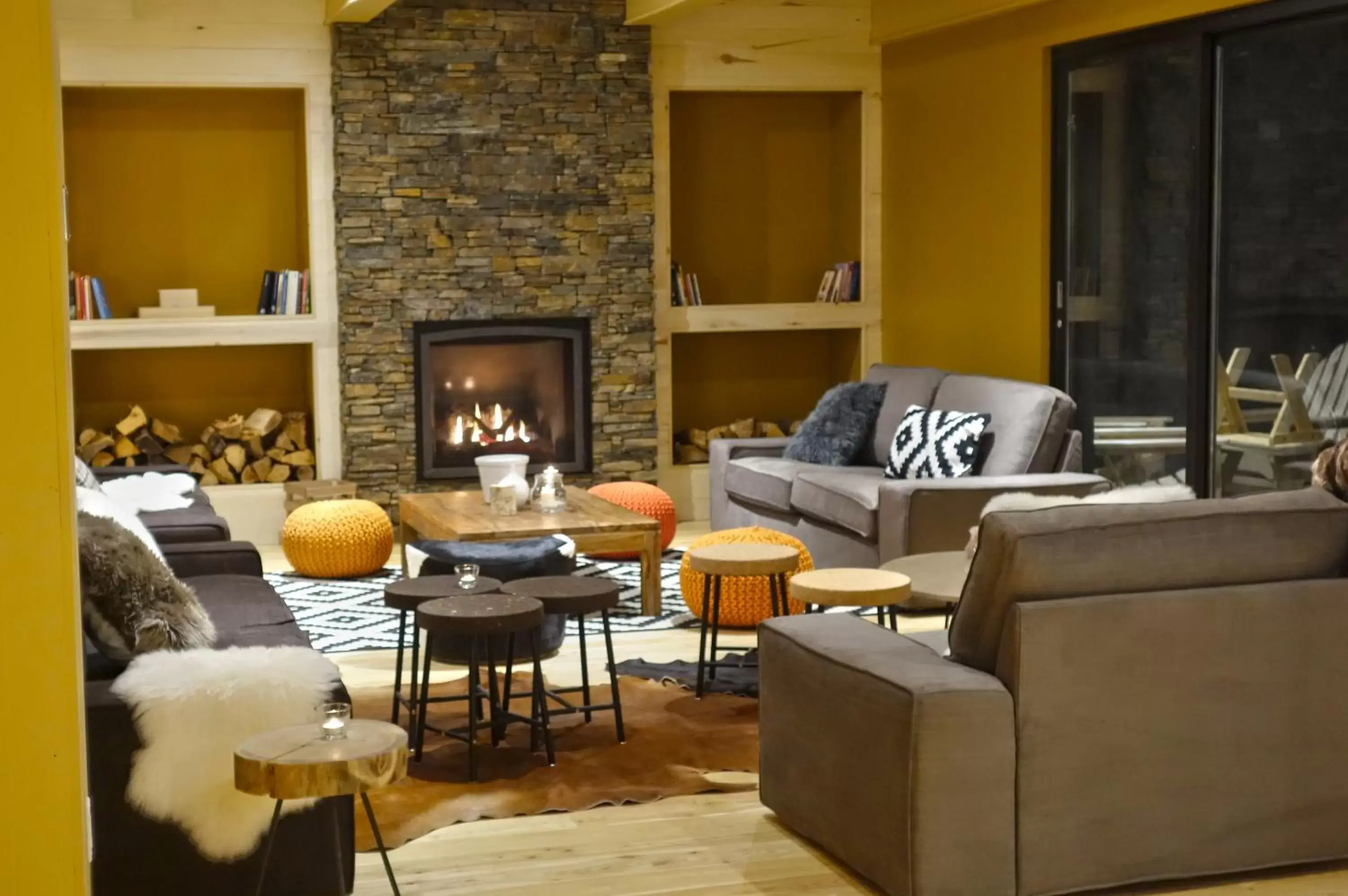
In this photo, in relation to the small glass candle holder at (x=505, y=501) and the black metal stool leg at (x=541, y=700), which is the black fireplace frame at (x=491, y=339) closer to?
the small glass candle holder at (x=505, y=501)

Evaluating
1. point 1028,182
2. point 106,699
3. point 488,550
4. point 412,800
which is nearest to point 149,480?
point 488,550

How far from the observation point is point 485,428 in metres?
8.99

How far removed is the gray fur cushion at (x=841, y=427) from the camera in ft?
26.4

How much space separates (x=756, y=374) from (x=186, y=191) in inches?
128

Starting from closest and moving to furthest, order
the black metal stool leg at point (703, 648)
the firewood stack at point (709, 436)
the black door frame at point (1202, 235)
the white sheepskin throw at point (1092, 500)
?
the white sheepskin throw at point (1092, 500), the black metal stool leg at point (703, 648), the black door frame at point (1202, 235), the firewood stack at point (709, 436)

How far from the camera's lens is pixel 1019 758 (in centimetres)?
367

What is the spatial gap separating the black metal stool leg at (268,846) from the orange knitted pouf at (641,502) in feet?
13.3

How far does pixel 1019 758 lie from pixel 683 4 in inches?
208

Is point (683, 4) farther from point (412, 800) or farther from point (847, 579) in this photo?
point (412, 800)

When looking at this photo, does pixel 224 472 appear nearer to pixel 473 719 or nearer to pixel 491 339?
pixel 491 339

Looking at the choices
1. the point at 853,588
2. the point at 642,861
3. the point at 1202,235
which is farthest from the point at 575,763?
the point at 1202,235

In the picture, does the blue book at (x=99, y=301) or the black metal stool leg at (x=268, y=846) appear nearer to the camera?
the black metal stool leg at (x=268, y=846)

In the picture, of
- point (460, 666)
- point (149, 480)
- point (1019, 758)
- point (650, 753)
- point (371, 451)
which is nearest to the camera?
point (1019, 758)

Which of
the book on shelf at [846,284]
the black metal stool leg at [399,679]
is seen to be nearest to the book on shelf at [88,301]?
the book on shelf at [846,284]
